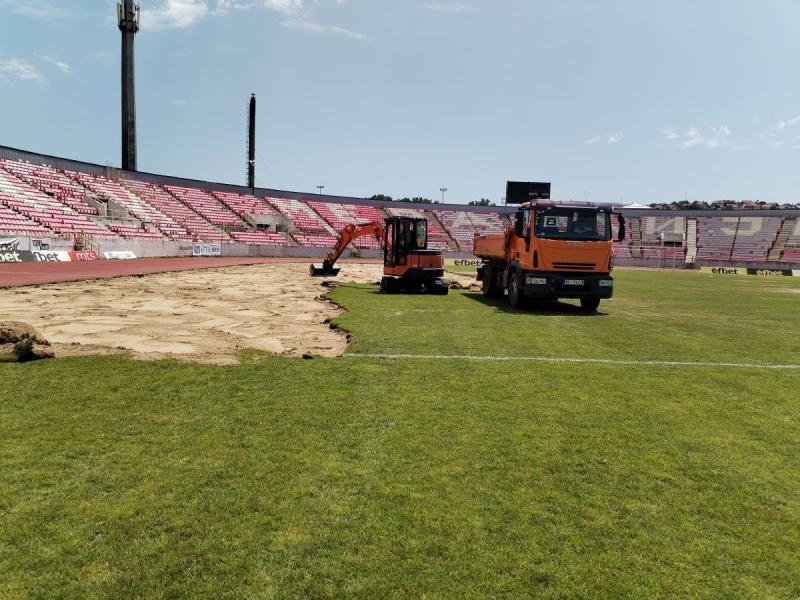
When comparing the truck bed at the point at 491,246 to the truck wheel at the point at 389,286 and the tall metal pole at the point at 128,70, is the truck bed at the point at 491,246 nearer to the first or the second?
the truck wheel at the point at 389,286

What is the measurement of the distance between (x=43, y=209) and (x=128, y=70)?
1870cm

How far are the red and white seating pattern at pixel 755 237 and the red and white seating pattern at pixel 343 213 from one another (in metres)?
42.5

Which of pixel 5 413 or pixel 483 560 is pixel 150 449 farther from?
pixel 483 560

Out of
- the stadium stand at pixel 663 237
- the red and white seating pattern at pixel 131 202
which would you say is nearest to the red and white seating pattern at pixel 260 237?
the red and white seating pattern at pixel 131 202

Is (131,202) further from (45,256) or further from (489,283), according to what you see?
(489,283)

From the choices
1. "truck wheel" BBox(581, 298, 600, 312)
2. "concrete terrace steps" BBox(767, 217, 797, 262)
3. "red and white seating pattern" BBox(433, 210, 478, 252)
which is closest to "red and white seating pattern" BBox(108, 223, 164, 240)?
"truck wheel" BBox(581, 298, 600, 312)

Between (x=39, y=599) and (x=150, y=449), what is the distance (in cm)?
182

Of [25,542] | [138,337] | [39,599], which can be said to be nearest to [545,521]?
[39,599]

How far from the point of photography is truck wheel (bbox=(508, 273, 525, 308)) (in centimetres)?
1460

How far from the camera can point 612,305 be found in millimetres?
16453

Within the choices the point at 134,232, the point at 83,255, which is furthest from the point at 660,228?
the point at 83,255

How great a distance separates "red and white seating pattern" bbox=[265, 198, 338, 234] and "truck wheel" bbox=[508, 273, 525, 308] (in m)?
48.6

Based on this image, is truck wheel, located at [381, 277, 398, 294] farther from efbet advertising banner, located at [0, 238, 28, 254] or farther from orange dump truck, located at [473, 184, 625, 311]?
efbet advertising banner, located at [0, 238, 28, 254]

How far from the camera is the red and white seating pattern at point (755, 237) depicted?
2338 inches
